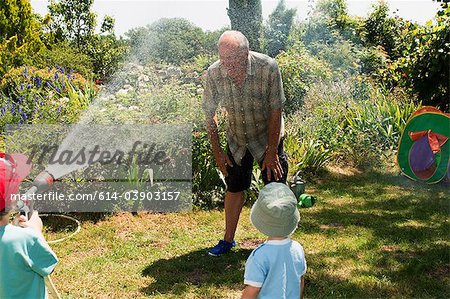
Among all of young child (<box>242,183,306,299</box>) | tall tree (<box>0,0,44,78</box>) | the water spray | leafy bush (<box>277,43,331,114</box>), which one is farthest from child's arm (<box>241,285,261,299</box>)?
tall tree (<box>0,0,44,78</box>)

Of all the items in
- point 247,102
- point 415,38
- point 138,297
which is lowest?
point 138,297

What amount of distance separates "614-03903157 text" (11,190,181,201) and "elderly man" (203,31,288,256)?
1.24m

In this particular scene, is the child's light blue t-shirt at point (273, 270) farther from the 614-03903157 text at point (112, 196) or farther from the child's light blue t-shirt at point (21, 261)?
the 614-03903157 text at point (112, 196)

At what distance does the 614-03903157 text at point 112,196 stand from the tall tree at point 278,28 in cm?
836

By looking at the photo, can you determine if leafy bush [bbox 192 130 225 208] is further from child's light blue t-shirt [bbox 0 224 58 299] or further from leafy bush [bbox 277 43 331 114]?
leafy bush [bbox 277 43 331 114]

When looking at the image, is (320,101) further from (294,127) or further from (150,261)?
(150,261)

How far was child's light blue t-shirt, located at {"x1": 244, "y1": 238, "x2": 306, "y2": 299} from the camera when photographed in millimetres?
2041

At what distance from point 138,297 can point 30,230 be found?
1.35 m

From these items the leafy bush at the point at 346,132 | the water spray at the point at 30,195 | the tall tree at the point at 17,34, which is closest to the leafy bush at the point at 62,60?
the tall tree at the point at 17,34

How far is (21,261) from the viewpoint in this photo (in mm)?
2098

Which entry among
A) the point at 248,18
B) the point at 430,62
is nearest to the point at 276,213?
the point at 430,62

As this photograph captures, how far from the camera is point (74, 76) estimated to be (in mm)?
8719

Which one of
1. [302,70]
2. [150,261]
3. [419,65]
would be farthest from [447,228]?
[302,70]

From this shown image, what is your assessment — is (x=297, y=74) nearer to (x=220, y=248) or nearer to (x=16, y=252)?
(x=220, y=248)
